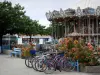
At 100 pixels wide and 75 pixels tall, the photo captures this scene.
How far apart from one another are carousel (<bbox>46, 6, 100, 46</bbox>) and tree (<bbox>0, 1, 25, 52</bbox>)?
746 centimetres

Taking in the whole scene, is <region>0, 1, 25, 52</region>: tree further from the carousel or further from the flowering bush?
the flowering bush

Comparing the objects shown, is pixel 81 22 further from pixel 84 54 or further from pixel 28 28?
pixel 28 28

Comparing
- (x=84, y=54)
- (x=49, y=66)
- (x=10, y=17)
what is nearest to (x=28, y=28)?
(x=10, y=17)

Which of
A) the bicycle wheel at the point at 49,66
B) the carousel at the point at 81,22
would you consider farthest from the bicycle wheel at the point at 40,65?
the carousel at the point at 81,22

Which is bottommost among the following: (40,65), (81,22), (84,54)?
(40,65)

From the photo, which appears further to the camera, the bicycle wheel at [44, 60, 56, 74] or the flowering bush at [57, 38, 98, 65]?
the flowering bush at [57, 38, 98, 65]

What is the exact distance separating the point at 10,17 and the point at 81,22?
32.1ft

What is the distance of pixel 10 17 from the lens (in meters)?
29.7

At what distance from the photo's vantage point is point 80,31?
24.1 m

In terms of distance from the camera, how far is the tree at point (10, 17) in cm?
2948

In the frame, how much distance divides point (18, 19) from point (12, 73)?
19.3 meters

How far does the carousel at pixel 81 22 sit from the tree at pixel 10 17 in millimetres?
7460

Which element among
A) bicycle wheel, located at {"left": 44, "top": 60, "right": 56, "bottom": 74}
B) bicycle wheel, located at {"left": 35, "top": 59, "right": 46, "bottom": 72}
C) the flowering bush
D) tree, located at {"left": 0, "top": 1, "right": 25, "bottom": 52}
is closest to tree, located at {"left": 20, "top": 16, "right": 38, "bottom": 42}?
tree, located at {"left": 0, "top": 1, "right": 25, "bottom": 52}

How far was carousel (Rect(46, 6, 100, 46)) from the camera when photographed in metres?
20.6
